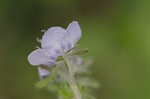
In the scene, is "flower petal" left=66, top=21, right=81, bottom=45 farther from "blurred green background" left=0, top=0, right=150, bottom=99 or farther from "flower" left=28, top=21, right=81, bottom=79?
"blurred green background" left=0, top=0, right=150, bottom=99

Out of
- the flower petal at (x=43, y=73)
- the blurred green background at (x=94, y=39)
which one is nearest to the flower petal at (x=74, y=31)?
the flower petal at (x=43, y=73)

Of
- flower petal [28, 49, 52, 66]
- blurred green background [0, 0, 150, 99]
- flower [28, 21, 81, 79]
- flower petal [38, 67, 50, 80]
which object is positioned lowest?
flower petal [28, 49, 52, 66]

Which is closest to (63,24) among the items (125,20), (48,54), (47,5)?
(47,5)

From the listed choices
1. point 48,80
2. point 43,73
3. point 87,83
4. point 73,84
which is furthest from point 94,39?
point 73,84

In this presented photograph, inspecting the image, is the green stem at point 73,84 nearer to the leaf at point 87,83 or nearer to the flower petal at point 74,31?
the flower petal at point 74,31

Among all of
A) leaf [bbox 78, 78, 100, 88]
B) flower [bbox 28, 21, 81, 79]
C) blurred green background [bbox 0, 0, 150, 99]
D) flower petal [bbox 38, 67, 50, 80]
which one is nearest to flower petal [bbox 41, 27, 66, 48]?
flower [bbox 28, 21, 81, 79]

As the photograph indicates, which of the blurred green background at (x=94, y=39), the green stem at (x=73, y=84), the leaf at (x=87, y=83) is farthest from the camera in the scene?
the blurred green background at (x=94, y=39)
